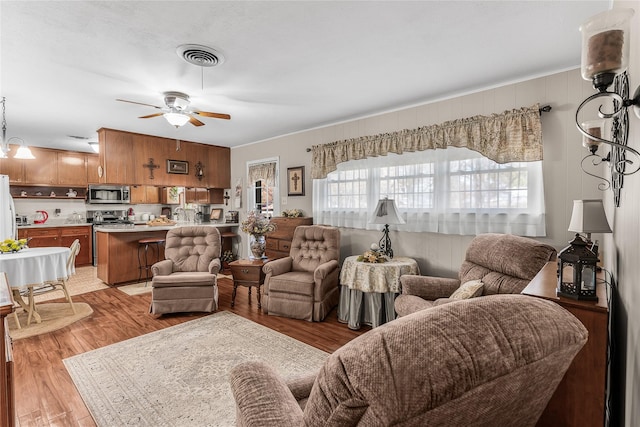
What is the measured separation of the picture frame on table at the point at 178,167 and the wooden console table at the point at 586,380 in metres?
5.82

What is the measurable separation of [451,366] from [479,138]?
10.1 feet

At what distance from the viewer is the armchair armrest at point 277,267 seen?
3.71m

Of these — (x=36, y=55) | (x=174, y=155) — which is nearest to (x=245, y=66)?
(x=36, y=55)

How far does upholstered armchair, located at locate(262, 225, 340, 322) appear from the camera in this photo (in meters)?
3.53

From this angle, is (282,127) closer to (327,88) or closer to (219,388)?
(327,88)

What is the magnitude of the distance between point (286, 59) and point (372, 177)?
197 cm

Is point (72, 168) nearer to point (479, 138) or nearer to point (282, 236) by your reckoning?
point (282, 236)

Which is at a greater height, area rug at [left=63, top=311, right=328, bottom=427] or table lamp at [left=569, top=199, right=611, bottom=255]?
table lamp at [left=569, top=199, right=611, bottom=255]

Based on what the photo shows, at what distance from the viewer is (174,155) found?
567 cm

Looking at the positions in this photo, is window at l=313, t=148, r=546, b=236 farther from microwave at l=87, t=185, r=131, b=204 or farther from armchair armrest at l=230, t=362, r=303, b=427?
microwave at l=87, t=185, r=131, b=204

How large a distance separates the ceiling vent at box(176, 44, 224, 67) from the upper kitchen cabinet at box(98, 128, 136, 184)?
3.20m

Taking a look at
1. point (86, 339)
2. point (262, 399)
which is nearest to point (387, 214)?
point (262, 399)

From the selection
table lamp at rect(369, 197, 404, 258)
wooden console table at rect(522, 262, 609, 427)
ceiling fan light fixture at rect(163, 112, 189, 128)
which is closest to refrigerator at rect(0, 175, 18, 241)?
ceiling fan light fixture at rect(163, 112, 189, 128)

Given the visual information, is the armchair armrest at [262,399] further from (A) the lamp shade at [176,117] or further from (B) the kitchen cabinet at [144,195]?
(B) the kitchen cabinet at [144,195]
